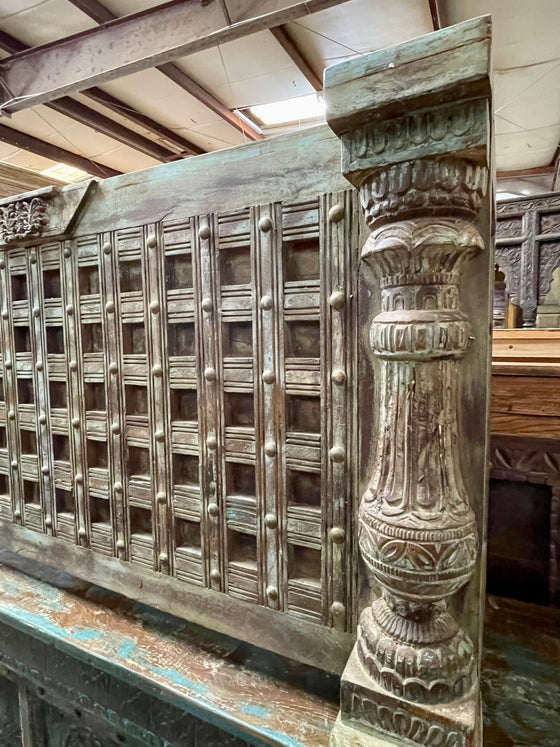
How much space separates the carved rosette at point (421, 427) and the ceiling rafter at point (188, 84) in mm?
1629

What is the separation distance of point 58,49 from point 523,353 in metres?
2.13

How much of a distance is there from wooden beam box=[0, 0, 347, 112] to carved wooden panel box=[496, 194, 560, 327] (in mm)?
2138

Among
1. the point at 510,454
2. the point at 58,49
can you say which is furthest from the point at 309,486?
the point at 58,49

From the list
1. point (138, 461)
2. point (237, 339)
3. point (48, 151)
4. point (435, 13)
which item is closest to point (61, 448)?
point (138, 461)

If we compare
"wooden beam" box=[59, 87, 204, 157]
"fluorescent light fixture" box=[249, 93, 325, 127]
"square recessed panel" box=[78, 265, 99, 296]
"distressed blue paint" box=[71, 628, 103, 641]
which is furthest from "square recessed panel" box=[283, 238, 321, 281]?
"wooden beam" box=[59, 87, 204, 157]

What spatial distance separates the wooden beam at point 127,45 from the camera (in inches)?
53.4

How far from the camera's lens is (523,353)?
3.89 ft

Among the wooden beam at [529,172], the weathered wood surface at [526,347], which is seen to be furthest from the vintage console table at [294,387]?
the wooden beam at [529,172]

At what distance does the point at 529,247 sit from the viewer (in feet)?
9.29

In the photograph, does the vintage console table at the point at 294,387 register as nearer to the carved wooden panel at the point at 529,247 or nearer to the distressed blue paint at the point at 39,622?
the distressed blue paint at the point at 39,622

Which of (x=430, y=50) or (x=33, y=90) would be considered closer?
(x=430, y=50)

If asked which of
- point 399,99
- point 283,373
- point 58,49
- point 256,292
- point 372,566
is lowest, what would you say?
point 372,566

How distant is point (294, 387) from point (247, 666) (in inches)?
21.4

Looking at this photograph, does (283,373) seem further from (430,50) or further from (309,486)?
(430,50)
